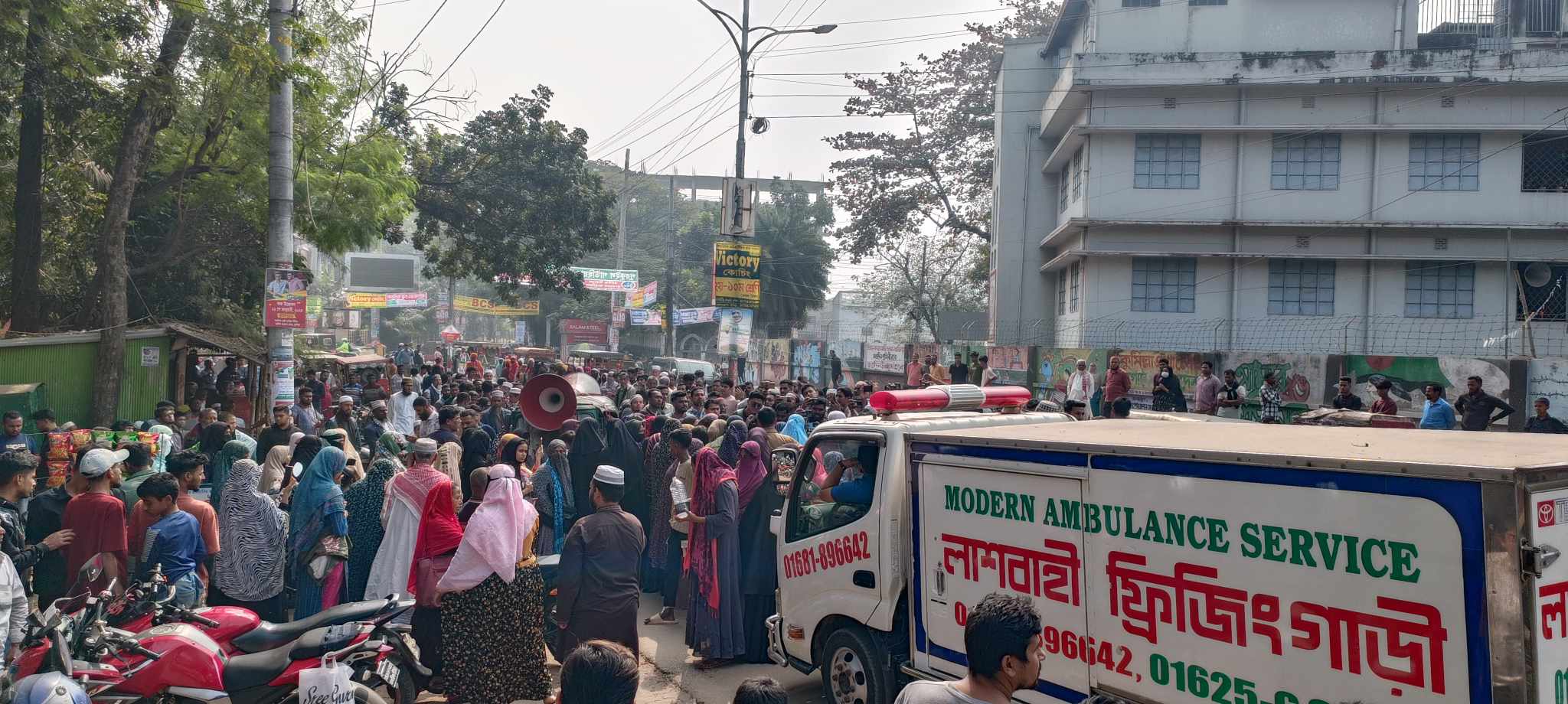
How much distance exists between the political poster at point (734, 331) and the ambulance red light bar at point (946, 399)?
691 inches

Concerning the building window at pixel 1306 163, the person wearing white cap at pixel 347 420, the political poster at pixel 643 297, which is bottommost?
the person wearing white cap at pixel 347 420

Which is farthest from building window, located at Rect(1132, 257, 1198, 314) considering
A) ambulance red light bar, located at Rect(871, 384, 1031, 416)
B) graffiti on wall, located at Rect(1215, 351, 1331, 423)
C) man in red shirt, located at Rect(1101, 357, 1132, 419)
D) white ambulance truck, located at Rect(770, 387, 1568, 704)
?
white ambulance truck, located at Rect(770, 387, 1568, 704)

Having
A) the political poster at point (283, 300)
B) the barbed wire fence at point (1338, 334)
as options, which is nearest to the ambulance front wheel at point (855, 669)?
the political poster at point (283, 300)

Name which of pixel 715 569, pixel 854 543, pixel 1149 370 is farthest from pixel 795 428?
pixel 1149 370

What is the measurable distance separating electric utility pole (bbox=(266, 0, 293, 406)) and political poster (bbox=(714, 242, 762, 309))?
37.9 ft

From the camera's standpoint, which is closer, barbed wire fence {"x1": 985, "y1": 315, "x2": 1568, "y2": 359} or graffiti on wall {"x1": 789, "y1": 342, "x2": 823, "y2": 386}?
barbed wire fence {"x1": 985, "y1": 315, "x2": 1568, "y2": 359}

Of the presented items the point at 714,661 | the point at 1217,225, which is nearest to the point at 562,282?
the point at 1217,225

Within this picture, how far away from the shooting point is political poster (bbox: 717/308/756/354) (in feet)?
81.4

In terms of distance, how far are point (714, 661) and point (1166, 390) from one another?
10.3 metres

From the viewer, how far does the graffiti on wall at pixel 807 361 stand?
29234 mm

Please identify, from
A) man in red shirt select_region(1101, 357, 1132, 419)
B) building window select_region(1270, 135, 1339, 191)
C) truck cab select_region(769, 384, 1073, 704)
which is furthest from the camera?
building window select_region(1270, 135, 1339, 191)

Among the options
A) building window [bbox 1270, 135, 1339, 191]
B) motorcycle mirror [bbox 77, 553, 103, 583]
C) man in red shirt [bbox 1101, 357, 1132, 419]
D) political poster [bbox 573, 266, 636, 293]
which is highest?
building window [bbox 1270, 135, 1339, 191]

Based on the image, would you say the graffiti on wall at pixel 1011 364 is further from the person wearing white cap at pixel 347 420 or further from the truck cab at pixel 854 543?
the truck cab at pixel 854 543

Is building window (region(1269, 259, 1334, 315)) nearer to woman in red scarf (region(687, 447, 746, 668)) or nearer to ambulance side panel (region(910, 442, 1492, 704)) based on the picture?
woman in red scarf (region(687, 447, 746, 668))
